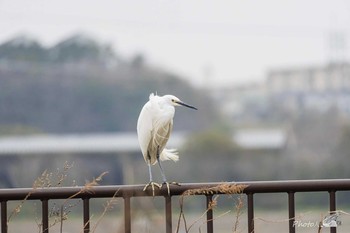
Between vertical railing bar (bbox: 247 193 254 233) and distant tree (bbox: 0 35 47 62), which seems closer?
vertical railing bar (bbox: 247 193 254 233)

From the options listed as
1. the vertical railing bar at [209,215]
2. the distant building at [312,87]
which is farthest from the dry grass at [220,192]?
the distant building at [312,87]

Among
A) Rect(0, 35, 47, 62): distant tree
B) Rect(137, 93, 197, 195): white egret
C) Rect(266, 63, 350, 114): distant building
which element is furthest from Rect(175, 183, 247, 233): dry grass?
→ Rect(266, 63, 350, 114): distant building

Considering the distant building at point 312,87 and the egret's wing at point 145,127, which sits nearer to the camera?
the egret's wing at point 145,127

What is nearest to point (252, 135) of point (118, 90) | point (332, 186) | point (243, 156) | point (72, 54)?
point (243, 156)

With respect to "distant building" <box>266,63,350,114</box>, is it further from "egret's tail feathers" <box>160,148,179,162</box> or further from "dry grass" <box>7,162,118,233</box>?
"dry grass" <box>7,162,118,233</box>

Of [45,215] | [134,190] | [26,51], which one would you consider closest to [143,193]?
[134,190]

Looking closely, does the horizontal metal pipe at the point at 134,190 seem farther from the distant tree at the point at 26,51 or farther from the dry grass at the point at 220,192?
the distant tree at the point at 26,51

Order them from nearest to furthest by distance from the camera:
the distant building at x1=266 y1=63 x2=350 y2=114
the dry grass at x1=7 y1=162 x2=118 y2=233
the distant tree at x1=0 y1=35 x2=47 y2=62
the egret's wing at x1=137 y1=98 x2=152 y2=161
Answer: the dry grass at x1=7 y1=162 x2=118 y2=233 < the egret's wing at x1=137 y1=98 x2=152 y2=161 < the distant tree at x1=0 y1=35 x2=47 y2=62 < the distant building at x1=266 y1=63 x2=350 y2=114

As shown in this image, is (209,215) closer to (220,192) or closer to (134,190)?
(220,192)

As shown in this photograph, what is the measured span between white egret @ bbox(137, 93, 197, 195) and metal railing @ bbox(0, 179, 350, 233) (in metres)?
0.59

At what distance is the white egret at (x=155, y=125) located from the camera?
13.7ft

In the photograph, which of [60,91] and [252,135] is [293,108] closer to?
[252,135]

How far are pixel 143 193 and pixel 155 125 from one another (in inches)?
28.0

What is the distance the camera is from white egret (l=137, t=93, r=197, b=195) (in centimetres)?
418
